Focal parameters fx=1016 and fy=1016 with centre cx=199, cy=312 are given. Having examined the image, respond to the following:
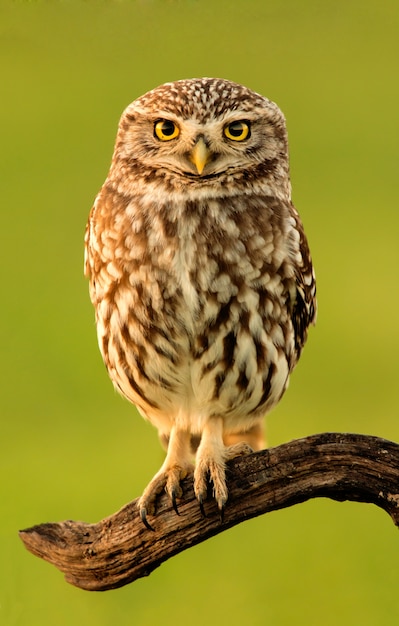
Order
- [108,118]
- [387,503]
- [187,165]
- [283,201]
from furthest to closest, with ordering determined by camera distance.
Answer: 1. [108,118]
2. [283,201]
3. [187,165]
4. [387,503]

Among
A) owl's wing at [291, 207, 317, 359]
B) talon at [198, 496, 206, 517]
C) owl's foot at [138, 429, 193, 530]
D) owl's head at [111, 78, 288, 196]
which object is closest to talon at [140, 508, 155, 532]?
owl's foot at [138, 429, 193, 530]

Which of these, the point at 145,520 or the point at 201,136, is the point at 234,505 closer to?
the point at 145,520

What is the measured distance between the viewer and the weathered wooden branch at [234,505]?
78.1 inches

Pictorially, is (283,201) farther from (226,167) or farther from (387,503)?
(387,503)

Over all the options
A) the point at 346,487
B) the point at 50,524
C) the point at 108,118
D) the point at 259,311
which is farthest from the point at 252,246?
the point at 108,118

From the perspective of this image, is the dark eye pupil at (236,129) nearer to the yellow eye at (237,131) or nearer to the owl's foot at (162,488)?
the yellow eye at (237,131)

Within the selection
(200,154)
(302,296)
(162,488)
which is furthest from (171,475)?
(200,154)

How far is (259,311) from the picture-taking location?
219 cm

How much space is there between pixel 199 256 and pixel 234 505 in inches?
20.9

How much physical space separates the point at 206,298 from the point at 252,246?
154mm

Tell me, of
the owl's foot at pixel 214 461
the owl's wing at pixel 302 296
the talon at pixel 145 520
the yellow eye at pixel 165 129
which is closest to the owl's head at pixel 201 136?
the yellow eye at pixel 165 129

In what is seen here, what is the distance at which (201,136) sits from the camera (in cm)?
207

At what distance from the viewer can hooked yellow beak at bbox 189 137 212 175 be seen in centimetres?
205

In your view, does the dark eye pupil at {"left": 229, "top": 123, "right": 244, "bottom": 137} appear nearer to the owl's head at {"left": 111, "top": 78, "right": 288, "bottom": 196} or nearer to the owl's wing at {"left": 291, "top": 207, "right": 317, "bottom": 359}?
the owl's head at {"left": 111, "top": 78, "right": 288, "bottom": 196}
